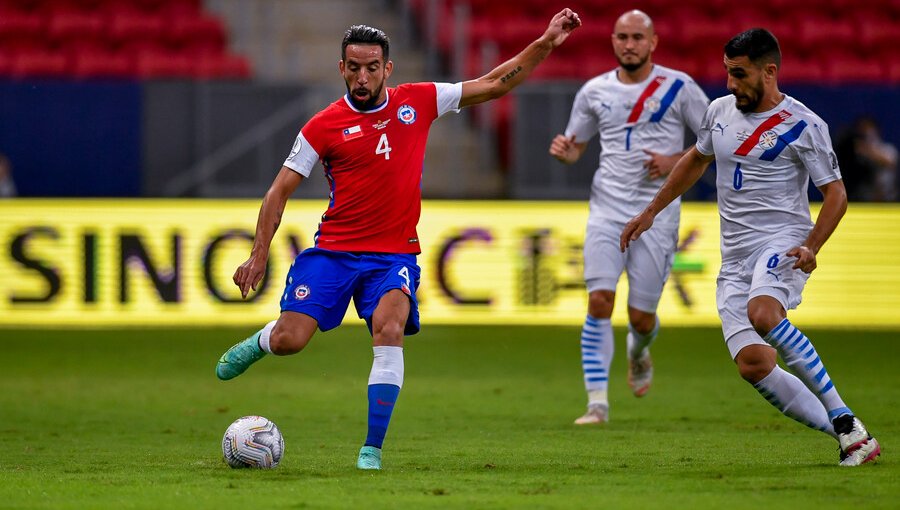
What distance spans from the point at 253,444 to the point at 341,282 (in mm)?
957

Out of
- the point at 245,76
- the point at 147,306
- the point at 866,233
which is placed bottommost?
the point at 147,306

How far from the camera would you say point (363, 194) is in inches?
289

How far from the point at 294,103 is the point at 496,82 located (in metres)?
9.75

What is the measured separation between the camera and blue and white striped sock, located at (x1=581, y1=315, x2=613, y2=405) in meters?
9.41

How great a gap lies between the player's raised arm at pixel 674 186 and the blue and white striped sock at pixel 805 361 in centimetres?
94

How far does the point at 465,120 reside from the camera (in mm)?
19250

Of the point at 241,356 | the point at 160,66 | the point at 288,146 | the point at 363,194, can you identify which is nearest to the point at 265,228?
the point at 363,194

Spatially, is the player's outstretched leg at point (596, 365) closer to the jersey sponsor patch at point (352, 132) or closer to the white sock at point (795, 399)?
the white sock at point (795, 399)

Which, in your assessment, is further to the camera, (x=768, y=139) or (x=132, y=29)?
(x=132, y=29)

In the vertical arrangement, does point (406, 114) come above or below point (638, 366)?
above

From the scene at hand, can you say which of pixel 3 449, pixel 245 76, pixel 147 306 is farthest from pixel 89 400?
pixel 245 76

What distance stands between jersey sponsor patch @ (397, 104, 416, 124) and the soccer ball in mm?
1719

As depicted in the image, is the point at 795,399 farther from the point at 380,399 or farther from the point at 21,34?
the point at 21,34

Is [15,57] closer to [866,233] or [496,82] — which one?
[866,233]
